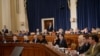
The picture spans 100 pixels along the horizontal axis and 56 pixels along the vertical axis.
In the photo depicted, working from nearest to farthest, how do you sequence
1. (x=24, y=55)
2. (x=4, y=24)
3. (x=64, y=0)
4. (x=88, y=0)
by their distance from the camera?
(x=24, y=55)
(x=88, y=0)
(x=64, y=0)
(x=4, y=24)

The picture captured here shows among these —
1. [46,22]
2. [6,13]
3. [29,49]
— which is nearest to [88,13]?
[46,22]

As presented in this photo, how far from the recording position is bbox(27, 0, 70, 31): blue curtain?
16953 mm

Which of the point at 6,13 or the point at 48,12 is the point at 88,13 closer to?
the point at 48,12

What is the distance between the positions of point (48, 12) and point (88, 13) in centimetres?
342

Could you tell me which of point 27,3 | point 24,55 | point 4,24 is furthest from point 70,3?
point 24,55

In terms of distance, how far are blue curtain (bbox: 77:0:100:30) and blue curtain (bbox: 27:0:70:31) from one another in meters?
0.98

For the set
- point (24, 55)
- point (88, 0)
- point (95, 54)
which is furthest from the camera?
point (88, 0)

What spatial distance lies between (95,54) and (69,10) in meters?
11.5

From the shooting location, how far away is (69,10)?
16578 millimetres

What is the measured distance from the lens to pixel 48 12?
58.7 ft

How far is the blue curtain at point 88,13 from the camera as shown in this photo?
50.2 feet

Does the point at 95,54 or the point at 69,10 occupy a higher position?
the point at 69,10

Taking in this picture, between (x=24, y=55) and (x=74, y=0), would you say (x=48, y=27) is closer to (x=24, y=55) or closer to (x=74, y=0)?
(x=74, y=0)

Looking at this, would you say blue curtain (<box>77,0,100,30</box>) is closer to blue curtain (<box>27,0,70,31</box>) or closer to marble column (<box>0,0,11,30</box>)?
blue curtain (<box>27,0,70,31</box>)
